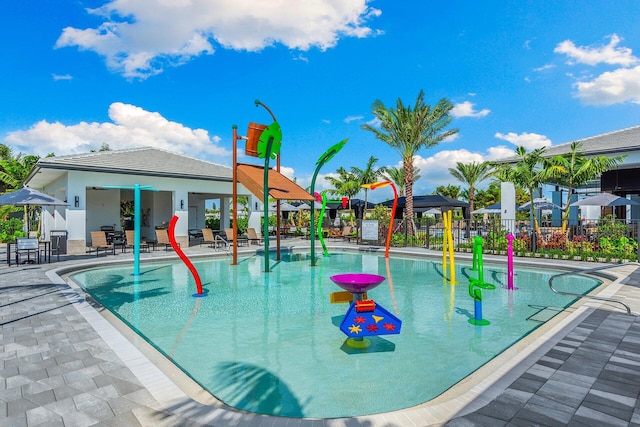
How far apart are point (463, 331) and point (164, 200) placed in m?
23.6

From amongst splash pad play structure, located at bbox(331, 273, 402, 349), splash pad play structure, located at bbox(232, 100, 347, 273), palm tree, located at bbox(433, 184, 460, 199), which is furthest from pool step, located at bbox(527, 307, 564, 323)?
palm tree, located at bbox(433, 184, 460, 199)

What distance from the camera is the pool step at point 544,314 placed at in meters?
7.20

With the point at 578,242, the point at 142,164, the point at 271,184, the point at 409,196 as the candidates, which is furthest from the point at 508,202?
the point at 142,164

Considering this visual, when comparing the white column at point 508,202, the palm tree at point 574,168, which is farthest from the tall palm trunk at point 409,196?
the palm tree at point 574,168

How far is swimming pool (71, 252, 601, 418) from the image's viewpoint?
14.2 ft

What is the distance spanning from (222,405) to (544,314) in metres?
6.93

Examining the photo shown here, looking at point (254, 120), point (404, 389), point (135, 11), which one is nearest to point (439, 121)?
point (254, 120)

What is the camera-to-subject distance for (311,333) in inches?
258

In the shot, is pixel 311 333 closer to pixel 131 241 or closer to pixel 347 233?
pixel 131 241

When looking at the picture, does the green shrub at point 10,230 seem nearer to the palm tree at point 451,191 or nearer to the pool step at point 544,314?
the pool step at point 544,314

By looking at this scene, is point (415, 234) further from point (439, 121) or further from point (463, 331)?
point (463, 331)

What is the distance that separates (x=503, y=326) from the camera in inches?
270

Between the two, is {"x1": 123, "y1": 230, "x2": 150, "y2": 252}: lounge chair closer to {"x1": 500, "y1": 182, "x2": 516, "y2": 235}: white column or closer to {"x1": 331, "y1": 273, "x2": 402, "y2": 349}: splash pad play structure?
{"x1": 331, "y1": 273, "x2": 402, "y2": 349}: splash pad play structure

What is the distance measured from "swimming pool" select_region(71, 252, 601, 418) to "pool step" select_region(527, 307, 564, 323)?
38 mm
